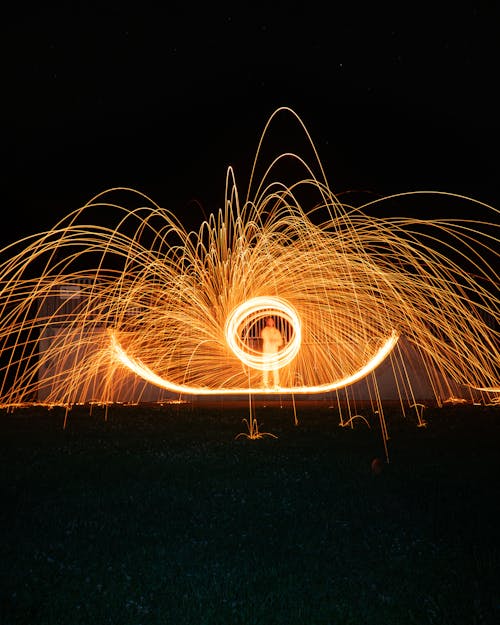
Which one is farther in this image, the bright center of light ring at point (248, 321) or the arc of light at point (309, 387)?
the bright center of light ring at point (248, 321)

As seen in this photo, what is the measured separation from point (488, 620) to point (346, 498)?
284cm

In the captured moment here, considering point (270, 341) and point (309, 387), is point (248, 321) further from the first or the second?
point (270, 341)

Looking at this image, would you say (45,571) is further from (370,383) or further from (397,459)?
(370,383)

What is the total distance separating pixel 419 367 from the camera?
67.5 ft

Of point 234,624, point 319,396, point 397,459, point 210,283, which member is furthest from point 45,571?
point 319,396

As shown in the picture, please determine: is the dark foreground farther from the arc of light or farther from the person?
the person

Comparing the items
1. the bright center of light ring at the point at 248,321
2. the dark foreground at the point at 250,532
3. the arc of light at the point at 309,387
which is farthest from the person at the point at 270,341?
the dark foreground at the point at 250,532

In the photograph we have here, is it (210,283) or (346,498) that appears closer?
(346,498)

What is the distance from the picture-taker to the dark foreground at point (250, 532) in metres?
4.05

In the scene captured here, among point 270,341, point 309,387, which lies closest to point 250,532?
point 309,387

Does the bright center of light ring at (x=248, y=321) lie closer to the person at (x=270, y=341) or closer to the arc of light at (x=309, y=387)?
the arc of light at (x=309, y=387)

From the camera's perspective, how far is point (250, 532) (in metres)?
5.52

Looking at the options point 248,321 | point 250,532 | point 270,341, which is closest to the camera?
point 250,532

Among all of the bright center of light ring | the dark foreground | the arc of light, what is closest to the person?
the arc of light
